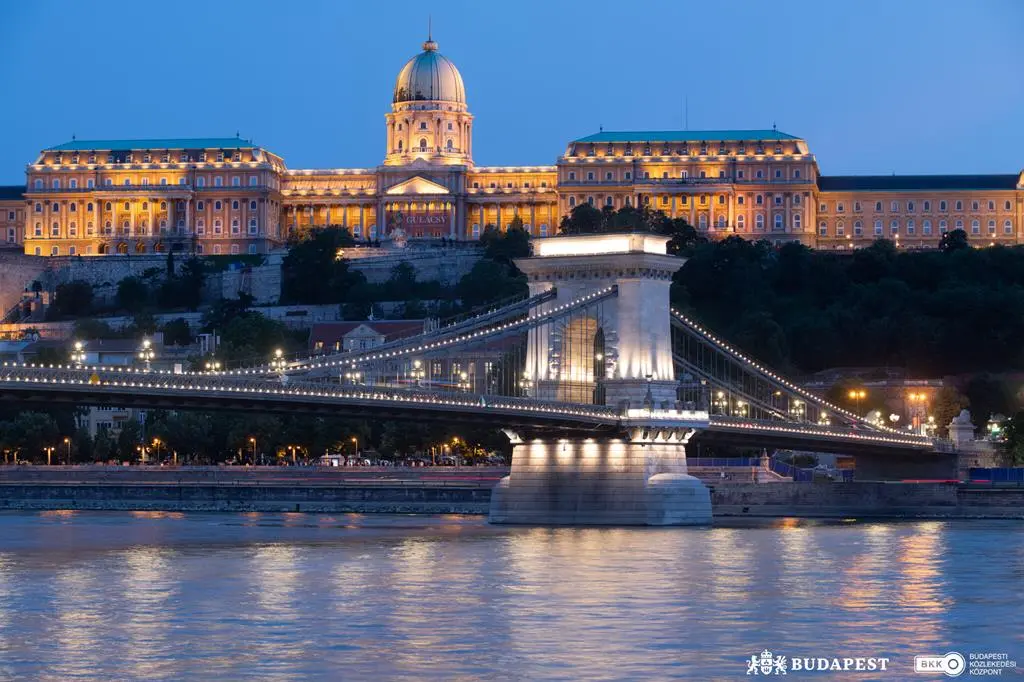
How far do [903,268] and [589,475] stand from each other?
6232 centimetres

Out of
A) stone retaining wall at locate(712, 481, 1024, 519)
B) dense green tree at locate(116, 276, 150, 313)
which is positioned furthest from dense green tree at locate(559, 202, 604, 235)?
stone retaining wall at locate(712, 481, 1024, 519)

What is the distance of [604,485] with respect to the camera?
54969 millimetres

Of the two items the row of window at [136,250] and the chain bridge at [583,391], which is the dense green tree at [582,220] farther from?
the chain bridge at [583,391]

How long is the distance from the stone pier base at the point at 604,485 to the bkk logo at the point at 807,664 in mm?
24251

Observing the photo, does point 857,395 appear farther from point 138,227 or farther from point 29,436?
point 138,227

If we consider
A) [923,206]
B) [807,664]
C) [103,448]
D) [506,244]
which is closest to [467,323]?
[807,664]

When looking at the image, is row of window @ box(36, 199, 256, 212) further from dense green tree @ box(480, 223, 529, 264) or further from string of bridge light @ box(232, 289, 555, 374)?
string of bridge light @ box(232, 289, 555, 374)

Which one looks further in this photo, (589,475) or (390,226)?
(390,226)

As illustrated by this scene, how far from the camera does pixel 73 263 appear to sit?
134m

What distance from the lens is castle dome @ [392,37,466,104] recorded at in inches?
5664

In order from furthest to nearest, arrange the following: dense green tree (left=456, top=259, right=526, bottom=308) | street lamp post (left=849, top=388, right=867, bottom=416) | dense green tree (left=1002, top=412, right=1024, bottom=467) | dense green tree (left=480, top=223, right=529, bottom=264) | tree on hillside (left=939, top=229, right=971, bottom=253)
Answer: dense green tree (left=480, top=223, right=529, bottom=264), tree on hillside (left=939, top=229, right=971, bottom=253), dense green tree (left=456, top=259, right=526, bottom=308), street lamp post (left=849, top=388, right=867, bottom=416), dense green tree (left=1002, top=412, right=1024, bottom=467)

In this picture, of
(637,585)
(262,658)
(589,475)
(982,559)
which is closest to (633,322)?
(589,475)

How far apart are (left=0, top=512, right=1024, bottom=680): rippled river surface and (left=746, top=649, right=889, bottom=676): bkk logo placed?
26 cm

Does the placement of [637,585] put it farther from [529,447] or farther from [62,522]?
[62,522]
